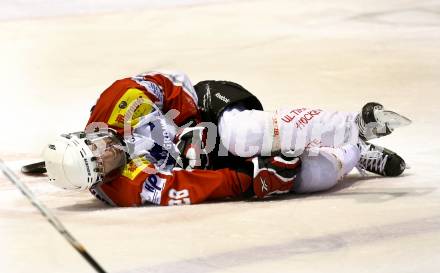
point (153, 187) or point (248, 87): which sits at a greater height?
point (248, 87)

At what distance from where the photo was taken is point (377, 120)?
283cm

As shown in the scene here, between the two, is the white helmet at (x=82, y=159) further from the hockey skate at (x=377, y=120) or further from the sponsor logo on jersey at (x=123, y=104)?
the hockey skate at (x=377, y=120)

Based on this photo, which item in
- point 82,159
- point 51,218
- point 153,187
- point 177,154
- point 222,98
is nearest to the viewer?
point 51,218

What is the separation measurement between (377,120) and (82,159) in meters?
0.89

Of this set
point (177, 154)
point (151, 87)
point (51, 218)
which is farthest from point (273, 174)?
Result: point (51, 218)

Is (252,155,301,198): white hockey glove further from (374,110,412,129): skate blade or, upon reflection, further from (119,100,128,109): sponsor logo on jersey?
(119,100,128,109): sponsor logo on jersey

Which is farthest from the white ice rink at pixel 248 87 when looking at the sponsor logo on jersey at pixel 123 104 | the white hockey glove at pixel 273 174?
the sponsor logo on jersey at pixel 123 104

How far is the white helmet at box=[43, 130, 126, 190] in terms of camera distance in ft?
8.84

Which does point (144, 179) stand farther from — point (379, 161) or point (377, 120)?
point (379, 161)

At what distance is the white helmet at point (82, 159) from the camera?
269 cm

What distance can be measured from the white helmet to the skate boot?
86cm

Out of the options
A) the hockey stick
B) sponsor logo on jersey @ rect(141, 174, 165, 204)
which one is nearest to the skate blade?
sponsor logo on jersey @ rect(141, 174, 165, 204)

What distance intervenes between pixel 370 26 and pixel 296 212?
3.05 meters

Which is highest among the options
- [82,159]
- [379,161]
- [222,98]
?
[222,98]
